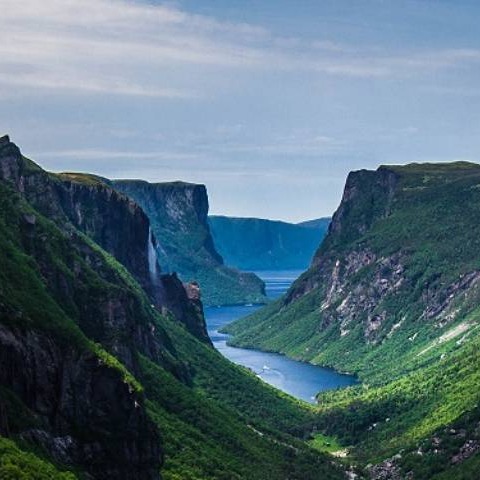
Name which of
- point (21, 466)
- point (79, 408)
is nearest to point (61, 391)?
point (79, 408)

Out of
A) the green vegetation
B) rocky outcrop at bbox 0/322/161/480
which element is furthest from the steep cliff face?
the green vegetation

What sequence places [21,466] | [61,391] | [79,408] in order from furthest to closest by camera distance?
[79,408]
[61,391]
[21,466]

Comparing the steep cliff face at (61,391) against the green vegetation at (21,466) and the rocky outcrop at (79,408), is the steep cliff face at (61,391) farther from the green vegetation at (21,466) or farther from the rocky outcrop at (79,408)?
the green vegetation at (21,466)

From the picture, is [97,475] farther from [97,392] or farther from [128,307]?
[128,307]

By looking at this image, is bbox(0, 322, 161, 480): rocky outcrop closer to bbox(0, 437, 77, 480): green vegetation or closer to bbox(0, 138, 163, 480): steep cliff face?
bbox(0, 138, 163, 480): steep cliff face

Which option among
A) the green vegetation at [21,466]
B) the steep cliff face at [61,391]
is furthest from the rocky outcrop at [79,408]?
the green vegetation at [21,466]

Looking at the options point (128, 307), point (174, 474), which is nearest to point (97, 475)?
point (174, 474)

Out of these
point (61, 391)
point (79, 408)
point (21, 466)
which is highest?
point (61, 391)

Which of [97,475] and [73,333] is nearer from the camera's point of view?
[97,475]

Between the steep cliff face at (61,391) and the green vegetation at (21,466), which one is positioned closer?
the green vegetation at (21,466)

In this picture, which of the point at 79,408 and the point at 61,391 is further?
the point at 79,408

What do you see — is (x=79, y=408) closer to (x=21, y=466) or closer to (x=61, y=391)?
(x=61, y=391)
